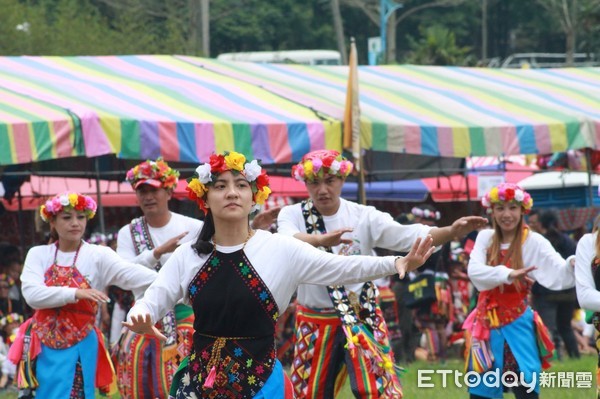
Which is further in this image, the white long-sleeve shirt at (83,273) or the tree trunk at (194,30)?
the tree trunk at (194,30)

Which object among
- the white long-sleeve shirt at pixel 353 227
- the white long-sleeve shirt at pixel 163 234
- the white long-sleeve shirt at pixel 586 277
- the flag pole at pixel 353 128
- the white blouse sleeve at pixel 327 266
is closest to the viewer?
the white blouse sleeve at pixel 327 266

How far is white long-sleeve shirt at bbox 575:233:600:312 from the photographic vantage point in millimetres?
7441

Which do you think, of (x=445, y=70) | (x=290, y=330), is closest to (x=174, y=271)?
(x=290, y=330)

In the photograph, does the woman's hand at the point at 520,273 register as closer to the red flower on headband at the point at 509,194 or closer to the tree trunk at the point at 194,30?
the red flower on headband at the point at 509,194

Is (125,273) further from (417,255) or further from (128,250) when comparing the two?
(417,255)

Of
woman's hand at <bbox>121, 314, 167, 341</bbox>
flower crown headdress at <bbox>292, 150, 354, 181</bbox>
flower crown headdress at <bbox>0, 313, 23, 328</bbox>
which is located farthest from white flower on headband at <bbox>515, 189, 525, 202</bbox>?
flower crown headdress at <bbox>0, 313, 23, 328</bbox>

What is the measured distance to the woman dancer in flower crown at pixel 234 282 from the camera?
18.8ft

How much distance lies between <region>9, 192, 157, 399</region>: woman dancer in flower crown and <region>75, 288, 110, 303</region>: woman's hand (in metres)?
0.33

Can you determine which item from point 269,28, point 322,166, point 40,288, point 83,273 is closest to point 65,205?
point 83,273

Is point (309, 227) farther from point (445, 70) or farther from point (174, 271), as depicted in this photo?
point (445, 70)

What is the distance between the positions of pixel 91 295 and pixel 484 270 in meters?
3.02

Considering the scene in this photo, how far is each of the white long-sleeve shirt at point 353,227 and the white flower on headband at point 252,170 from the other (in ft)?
6.54


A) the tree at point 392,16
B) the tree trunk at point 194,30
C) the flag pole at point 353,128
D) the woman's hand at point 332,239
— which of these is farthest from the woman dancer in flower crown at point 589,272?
the tree at point 392,16

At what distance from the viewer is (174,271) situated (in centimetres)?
587
